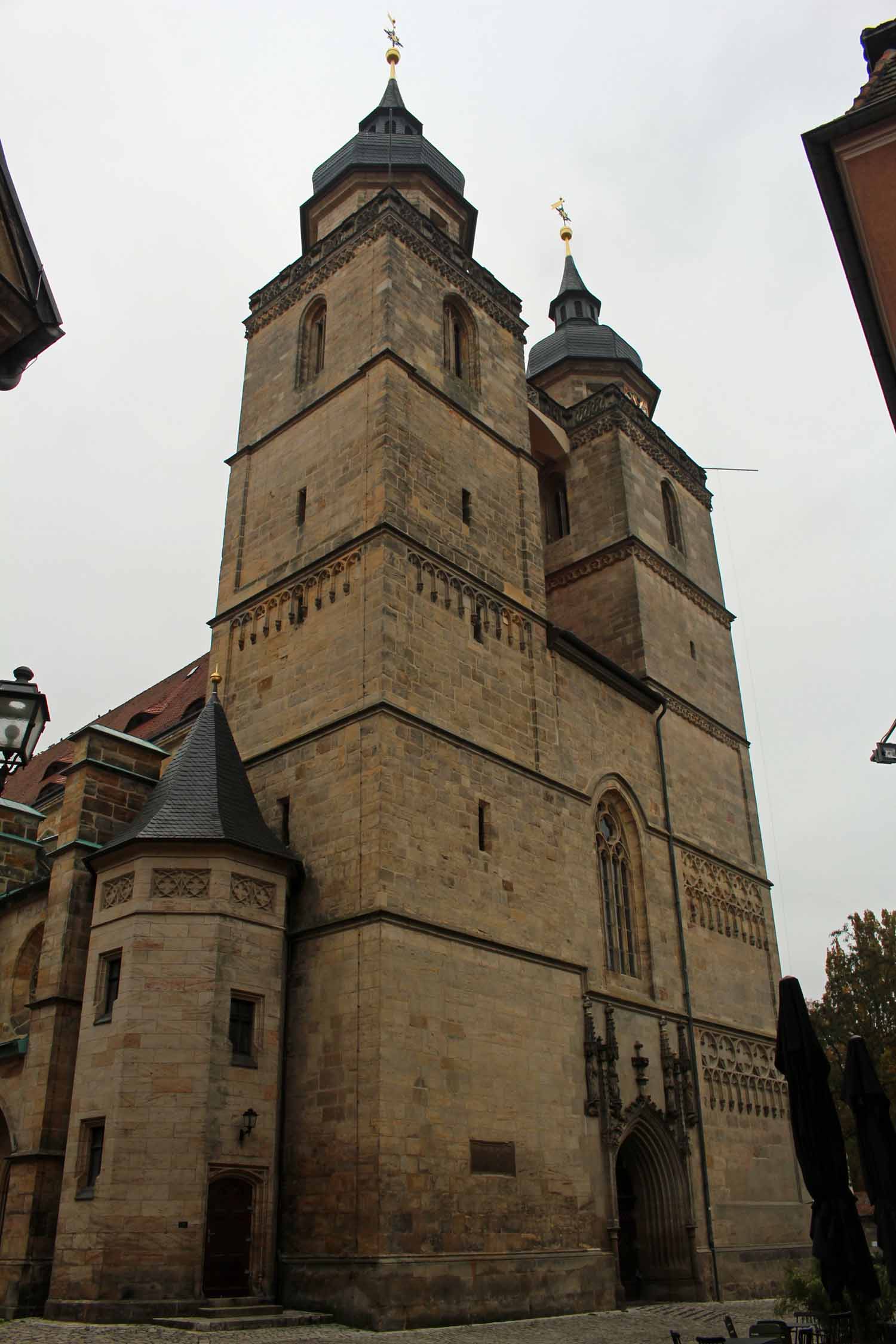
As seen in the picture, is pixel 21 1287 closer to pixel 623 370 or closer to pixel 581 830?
pixel 581 830

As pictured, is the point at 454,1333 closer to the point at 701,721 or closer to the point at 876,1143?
the point at 876,1143

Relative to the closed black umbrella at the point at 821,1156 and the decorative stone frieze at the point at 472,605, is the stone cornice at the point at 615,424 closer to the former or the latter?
the decorative stone frieze at the point at 472,605

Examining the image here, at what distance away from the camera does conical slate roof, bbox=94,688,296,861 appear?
15023 mm

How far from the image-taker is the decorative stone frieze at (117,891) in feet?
48.6

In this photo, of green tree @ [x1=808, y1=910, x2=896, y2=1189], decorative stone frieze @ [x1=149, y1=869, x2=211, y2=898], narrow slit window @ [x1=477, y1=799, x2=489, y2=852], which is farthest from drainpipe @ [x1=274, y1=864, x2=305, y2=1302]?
green tree @ [x1=808, y1=910, x2=896, y2=1189]

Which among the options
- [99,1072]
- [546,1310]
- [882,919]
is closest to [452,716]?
[99,1072]

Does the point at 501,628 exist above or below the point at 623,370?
below

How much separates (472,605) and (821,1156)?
10.5m

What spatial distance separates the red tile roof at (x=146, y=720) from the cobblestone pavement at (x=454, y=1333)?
1321cm

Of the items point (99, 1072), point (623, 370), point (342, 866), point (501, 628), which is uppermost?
point (623, 370)

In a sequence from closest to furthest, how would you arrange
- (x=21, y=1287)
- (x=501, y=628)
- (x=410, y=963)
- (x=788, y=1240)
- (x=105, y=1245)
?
(x=105, y=1245) < (x=21, y=1287) < (x=410, y=963) < (x=501, y=628) < (x=788, y=1240)

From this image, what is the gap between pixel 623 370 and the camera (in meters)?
31.5

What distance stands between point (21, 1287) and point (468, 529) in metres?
12.6

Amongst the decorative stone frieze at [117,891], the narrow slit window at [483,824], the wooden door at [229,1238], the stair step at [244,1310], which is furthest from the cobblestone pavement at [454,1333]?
the narrow slit window at [483,824]
